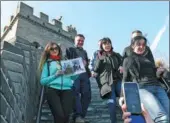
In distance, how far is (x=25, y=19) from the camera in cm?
2777

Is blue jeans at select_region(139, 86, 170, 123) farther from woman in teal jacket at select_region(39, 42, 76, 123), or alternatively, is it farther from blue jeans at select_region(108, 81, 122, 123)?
woman in teal jacket at select_region(39, 42, 76, 123)

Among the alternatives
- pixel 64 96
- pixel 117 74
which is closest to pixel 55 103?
pixel 64 96

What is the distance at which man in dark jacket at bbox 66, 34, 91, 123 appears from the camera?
236 inches

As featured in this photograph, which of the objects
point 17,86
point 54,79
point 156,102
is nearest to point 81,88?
point 54,79

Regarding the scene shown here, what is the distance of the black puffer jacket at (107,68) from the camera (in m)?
6.56

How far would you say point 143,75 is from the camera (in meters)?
5.14

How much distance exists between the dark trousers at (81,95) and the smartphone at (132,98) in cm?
268

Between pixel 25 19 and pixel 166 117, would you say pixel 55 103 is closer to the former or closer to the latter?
pixel 166 117

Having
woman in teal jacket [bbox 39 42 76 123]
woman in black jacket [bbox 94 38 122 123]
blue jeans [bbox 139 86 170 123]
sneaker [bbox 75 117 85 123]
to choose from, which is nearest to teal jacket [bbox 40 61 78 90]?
woman in teal jacket [bbox 39 42 76 123]

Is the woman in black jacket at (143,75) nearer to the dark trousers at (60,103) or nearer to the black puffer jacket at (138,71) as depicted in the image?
the black puffer jacket at (138,71)

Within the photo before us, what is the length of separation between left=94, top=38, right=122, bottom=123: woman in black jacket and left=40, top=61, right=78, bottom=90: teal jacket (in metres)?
0.77

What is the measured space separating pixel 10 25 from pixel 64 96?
24.7 meters

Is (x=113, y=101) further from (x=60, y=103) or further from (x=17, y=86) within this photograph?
(x=17, y=86)

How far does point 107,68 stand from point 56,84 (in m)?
1.28
